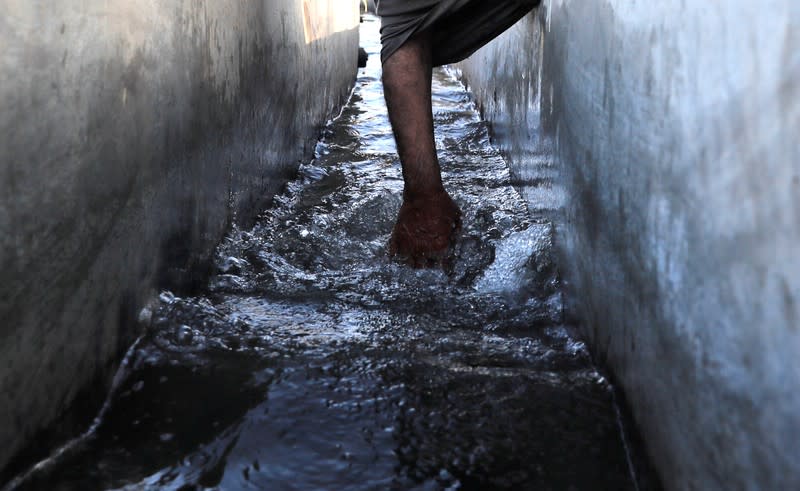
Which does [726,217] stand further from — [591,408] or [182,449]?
[182,449]

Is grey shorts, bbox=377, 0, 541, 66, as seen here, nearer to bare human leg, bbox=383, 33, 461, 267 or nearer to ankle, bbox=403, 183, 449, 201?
bare human leg, bbox=383, 33, 461, 267

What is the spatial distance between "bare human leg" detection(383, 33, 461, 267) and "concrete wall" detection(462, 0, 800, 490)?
0.66m

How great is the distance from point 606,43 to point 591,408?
2.32 ft

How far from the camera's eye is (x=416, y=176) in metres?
2.49

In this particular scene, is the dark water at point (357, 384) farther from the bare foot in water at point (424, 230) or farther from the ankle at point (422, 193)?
the ankle at point (422, 193)

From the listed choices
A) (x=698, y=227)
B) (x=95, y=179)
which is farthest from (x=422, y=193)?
(x=698, y=227)

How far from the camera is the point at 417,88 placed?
258 centimetres

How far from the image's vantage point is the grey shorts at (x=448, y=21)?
8.50 feet

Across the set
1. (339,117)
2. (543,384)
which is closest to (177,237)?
(543,384)

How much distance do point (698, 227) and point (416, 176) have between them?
1.49 meters

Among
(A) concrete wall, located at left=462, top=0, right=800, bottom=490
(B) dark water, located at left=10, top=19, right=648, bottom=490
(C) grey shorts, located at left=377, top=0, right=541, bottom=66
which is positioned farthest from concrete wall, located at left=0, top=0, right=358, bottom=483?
(A) concrete wall, located at left=462, top=0, right=800, bottom=490

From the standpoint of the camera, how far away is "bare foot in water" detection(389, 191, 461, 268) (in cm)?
247

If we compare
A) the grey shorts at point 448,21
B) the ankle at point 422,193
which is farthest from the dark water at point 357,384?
the grey shorts at point 448,21

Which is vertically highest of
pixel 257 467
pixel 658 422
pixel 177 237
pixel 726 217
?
pixel 726 217
